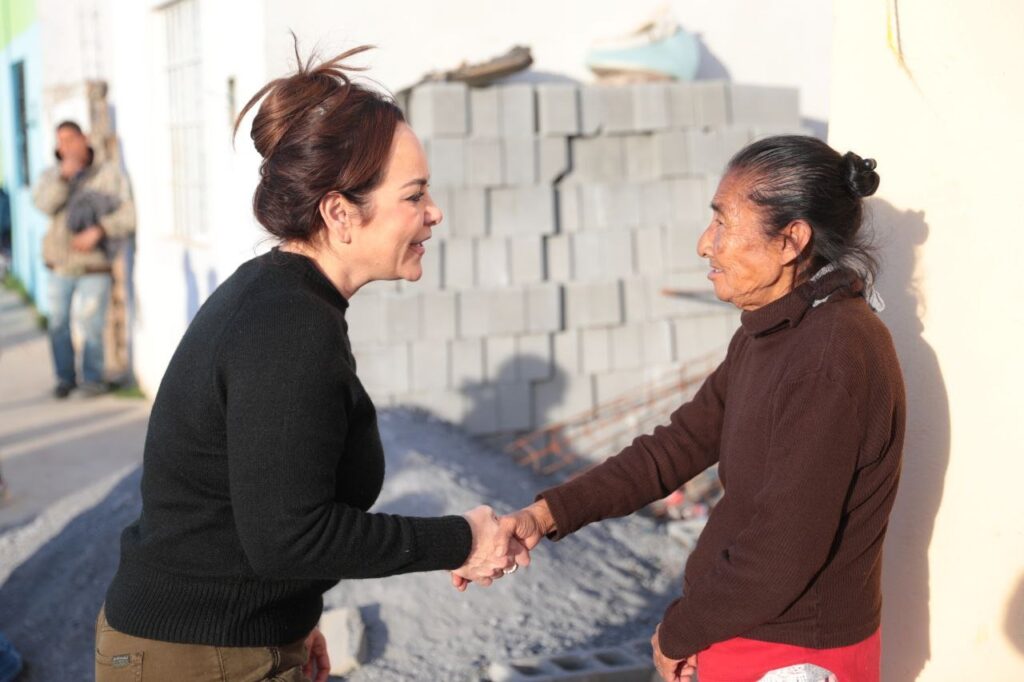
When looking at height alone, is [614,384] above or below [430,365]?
below

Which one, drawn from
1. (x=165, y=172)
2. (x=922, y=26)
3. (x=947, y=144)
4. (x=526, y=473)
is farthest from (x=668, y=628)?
(x=165, y=172)

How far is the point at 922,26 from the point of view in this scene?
262 cm

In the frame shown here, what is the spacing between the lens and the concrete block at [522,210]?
708 centimetres

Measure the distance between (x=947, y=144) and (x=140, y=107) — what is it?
7.75m

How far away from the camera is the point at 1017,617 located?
244 cm

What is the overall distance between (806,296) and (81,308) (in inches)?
318

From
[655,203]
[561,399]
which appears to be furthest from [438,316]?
[655,203]

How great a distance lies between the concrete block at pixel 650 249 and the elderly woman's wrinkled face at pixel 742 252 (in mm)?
4994

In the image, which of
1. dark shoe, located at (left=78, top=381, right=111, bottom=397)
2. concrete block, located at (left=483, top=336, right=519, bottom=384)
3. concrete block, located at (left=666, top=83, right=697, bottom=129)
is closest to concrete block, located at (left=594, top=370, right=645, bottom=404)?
concrete block, located at (left=483, top=336, right=519, bottom=384)

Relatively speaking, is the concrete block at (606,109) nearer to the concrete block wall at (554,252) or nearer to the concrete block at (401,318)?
the concrete block wall at (554,252)

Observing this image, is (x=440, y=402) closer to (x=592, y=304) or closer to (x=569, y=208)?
(x=592, y=304)

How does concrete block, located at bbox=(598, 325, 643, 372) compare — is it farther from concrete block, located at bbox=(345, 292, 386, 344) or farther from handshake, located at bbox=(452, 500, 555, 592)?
handshake, located at bbox=(452, 500, 555, 592)

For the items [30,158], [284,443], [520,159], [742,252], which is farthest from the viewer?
[30,158]

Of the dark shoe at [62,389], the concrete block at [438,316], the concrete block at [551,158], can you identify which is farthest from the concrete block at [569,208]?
the dark shoe at [62,389]
